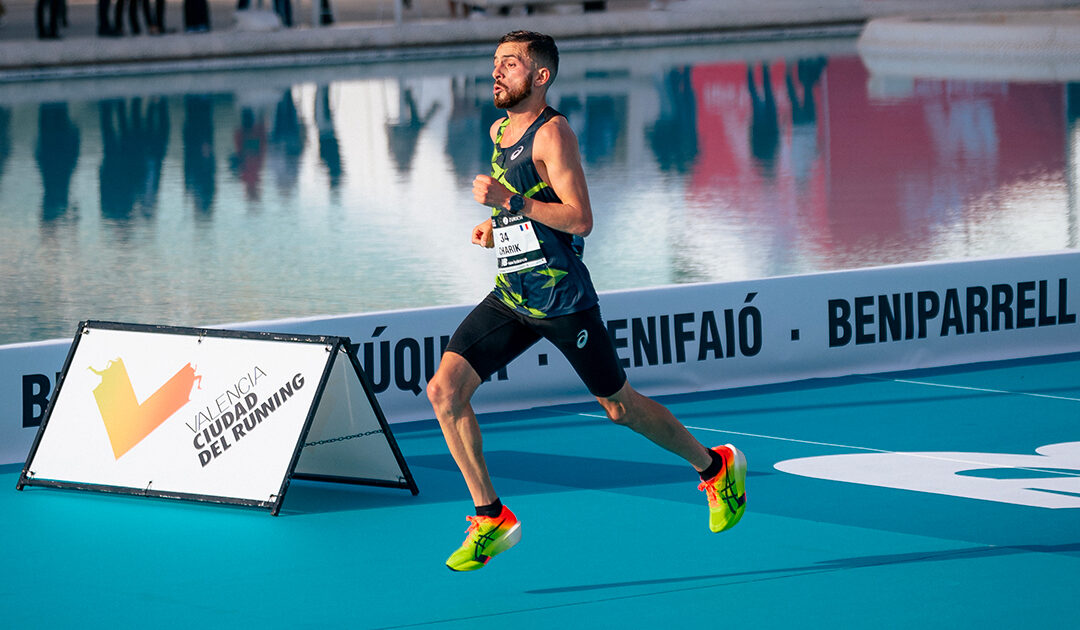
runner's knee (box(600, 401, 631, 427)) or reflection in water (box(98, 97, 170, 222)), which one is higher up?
reflection in water (box(98, 97, 170, 222))

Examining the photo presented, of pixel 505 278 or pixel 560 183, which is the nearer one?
pixel 560 183

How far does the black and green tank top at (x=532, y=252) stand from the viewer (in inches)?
182

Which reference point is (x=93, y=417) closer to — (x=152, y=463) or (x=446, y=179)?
(x=152, y=463)

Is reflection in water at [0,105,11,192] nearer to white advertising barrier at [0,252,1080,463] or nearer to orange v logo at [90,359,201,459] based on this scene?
white advertising barrier at [0,252,1080,463]

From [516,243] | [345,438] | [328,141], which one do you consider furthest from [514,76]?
[328,141]

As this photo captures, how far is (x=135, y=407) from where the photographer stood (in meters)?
5.74

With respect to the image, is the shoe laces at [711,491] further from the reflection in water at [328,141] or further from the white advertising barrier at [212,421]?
the reflection in water at [328,141]

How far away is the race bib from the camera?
4633 millimetres

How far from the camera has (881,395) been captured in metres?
6.93

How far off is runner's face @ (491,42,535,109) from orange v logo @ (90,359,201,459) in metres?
A: 1.77

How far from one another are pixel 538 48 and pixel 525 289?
70 centimetres

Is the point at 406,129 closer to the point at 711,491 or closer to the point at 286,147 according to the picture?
the point at 286,147

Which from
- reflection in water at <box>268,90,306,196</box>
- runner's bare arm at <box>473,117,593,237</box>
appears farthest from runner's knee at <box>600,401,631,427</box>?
reflection in water at <box>268,90,306,196</box>

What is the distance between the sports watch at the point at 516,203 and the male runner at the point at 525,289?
2.3 inches
